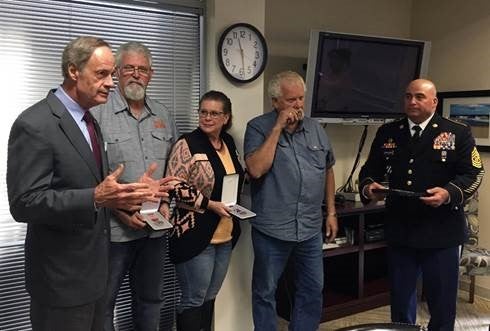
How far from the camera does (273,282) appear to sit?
2383mm

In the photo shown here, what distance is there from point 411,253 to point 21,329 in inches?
75.3

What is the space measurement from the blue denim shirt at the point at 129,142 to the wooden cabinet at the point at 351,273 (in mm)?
1452

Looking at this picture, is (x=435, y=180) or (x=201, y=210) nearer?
(x=201, y=210)

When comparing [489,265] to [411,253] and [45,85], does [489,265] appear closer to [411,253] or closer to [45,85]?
[411,253]

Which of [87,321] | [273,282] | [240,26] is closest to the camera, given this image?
[87,321]

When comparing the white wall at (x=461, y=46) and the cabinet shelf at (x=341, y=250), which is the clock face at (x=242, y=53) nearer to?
the cabinet shelf at (x=341, y=250)

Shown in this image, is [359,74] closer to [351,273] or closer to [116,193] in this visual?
[351,273]

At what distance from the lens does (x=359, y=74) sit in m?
3.36

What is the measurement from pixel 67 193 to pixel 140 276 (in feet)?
2.57

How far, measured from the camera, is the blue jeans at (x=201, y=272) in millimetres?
2160

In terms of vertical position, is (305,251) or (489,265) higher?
(305,251)

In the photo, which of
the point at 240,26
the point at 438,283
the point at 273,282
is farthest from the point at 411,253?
the point at 240,26

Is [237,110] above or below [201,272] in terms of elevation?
above

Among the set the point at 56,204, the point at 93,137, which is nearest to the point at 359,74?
the point at 93,137
